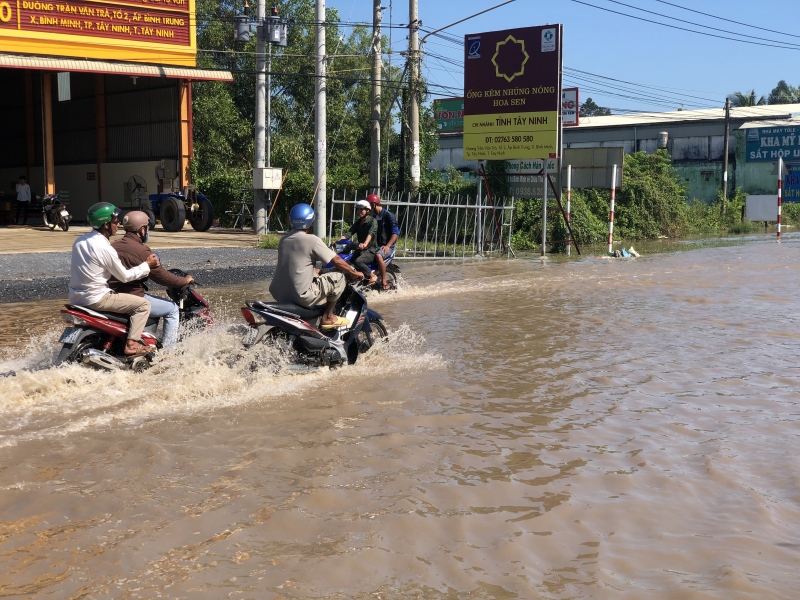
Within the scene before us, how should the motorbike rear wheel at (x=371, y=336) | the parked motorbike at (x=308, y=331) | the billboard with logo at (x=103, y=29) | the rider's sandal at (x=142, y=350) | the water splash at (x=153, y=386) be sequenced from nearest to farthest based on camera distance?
the water splash at (x=153, y=386) → the rider's sandal at (x=142, y=350) → the parked motorbike at (x=308, y=331) → the motorbike rear wheel at (x=371, y=336) → the billboard with logo at (x=103, y=29)

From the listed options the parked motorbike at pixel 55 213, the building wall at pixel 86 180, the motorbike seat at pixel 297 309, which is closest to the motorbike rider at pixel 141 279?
the motorbike seat at pixel 297 309

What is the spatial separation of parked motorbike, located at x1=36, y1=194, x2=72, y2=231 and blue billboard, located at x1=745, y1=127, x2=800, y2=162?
29.6 m

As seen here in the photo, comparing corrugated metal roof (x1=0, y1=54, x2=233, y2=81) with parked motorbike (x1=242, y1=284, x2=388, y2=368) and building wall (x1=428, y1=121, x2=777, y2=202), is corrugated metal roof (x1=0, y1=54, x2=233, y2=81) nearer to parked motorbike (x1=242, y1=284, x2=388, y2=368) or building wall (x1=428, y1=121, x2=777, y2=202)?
parked motorbike (x1=242, y1=284, x2=388, y2=368)

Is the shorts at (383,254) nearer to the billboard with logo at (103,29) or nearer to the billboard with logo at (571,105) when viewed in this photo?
the billboard with logo at (103,29)

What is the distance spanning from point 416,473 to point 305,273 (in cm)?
288

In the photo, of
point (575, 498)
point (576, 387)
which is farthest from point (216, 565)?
point (576, 387)

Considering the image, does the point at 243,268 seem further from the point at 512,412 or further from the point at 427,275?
the point at 512,412

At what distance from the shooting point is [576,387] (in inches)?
300

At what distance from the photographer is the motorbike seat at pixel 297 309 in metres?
7.63

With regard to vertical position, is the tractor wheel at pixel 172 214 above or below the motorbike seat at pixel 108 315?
above

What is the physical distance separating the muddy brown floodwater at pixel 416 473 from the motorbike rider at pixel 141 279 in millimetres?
208

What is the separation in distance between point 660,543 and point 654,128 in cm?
4898

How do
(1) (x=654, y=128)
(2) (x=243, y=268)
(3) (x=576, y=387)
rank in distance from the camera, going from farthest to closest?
(1) (x=654, y=128) < (2) (x=243, y=268) < (3) (x=576, y=387)

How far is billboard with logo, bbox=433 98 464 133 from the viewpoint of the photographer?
58.3 metres
